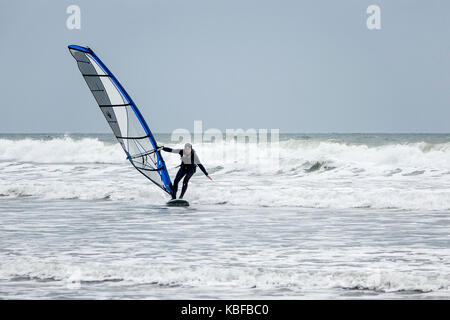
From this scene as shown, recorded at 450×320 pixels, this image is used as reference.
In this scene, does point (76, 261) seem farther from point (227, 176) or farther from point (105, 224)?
point (227, 176)

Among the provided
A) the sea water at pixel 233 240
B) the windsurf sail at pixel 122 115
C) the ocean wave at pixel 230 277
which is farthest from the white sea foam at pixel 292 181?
the ocean wave at pixel 230 277

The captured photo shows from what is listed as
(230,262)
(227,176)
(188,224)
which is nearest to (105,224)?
(188,224)

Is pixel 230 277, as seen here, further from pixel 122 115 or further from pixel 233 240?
pixel 122 115

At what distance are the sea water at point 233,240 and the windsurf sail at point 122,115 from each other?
0.80 meters

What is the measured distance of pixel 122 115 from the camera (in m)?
12.3

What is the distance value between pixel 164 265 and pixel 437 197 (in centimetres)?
718

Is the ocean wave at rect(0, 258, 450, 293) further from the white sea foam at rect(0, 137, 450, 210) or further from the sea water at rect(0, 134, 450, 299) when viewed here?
the white sea foam at rect(0, 137, 450, 210)

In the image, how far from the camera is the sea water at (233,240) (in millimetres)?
6039

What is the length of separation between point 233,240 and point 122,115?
453 centimetres

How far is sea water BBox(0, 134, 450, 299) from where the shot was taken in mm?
6039

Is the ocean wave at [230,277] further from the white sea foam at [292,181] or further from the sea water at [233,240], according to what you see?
the white sea foam at [292,181]

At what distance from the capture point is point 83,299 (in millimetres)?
5629

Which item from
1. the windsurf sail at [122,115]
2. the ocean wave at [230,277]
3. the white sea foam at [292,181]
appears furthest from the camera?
the white sea foam at [292,181]

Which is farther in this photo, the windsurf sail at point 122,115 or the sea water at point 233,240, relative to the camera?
the windsurf sail at point 122,115
